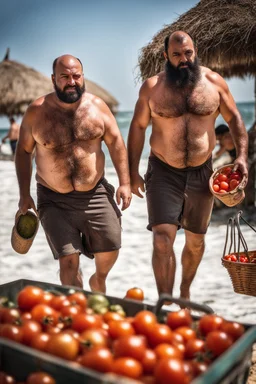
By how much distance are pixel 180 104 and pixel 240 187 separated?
0.81m

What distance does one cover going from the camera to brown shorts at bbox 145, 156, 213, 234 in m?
4.45

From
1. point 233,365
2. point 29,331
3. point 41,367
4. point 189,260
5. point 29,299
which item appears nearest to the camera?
point 41,367

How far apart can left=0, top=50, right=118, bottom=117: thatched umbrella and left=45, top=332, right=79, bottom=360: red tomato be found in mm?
20492

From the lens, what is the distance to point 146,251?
7.86m

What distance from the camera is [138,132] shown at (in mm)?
4504

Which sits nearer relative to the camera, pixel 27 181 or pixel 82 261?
pixel 27 181

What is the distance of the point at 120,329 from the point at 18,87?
21092 millimetres

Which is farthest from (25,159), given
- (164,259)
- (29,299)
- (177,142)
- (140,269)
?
(140,269)

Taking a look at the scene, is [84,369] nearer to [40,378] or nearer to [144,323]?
[40,378]

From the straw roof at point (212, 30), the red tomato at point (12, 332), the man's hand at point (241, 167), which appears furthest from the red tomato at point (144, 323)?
the straw roof at point (212, 30)

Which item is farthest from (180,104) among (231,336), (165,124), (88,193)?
(231,336)

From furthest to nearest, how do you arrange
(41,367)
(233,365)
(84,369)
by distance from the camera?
(233,365)
(41,367)
(84,369)

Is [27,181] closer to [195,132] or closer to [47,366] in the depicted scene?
[195,132]

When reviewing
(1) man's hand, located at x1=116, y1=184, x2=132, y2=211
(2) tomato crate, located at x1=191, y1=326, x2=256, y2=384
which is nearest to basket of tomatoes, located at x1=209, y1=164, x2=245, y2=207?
(1) man's hand, located at x1=116, y1=184, x2=132, y2=211
